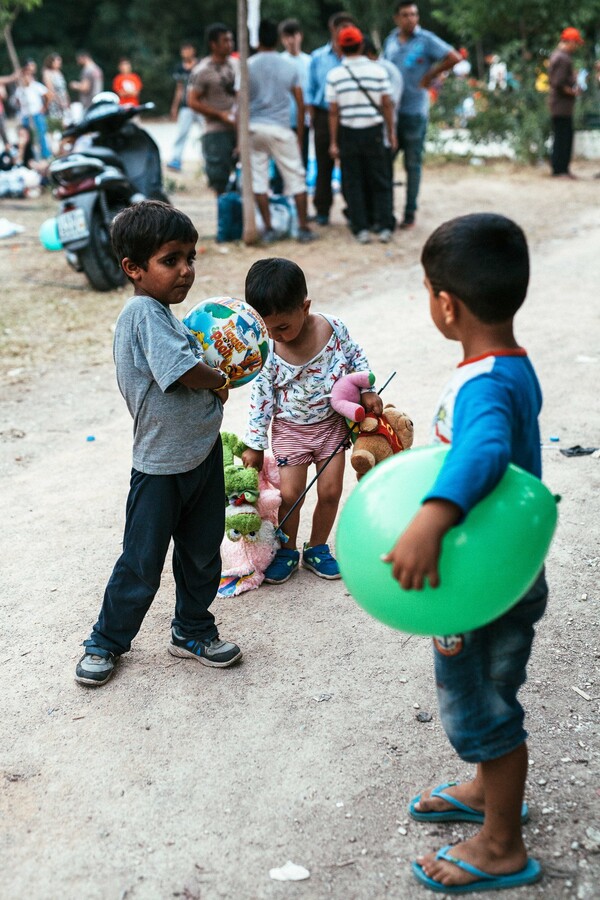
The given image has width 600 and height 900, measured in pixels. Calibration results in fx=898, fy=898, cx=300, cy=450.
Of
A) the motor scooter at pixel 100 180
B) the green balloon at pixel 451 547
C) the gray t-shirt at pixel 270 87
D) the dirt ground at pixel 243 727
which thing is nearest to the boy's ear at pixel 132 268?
the green balloon at pixel 451 547

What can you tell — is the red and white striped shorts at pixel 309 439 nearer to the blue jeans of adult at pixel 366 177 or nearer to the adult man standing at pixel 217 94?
the blue jeans of adult at pixel 366 177

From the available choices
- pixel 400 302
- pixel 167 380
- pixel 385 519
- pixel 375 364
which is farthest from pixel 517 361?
pixel 400 302

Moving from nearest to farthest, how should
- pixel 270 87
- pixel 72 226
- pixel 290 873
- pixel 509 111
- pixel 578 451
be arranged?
pixel 290 873
pixel 578 451
pixel 72 226
pixel 270 87
pixel 509 111

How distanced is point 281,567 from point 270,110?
671 cm

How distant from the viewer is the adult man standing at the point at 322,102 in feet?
32.4

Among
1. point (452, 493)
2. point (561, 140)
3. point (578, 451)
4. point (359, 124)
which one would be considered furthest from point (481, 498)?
point (561, 140)

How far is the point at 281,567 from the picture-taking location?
12.0ft

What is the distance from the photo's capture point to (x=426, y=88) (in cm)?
984

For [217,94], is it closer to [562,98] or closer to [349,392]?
[562,98]

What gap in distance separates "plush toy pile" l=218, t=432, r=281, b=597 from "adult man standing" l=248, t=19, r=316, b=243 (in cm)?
609

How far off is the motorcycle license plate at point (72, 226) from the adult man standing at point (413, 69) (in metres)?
3.92

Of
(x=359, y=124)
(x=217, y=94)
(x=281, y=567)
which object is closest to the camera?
(x=281, y=567)

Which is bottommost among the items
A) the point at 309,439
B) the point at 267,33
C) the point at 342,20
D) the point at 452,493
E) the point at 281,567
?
the point at 281,567

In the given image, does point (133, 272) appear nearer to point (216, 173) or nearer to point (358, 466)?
point (358, 466)
